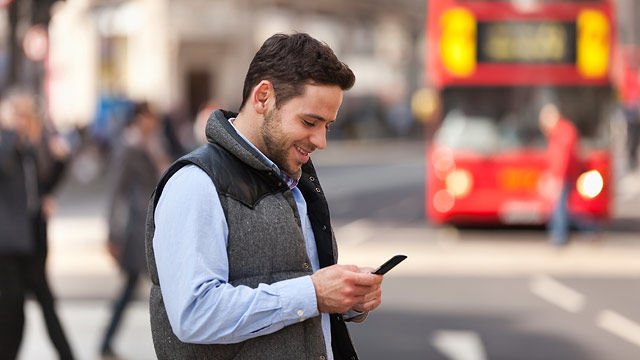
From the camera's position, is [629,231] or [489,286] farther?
[629,231]

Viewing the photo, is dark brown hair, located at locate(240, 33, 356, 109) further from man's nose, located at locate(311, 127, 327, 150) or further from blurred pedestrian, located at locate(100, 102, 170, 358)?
blurred pedestrian, located at locate(100, 102, 170, 358)

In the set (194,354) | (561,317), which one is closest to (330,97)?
(194,354)

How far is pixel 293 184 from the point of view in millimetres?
3162

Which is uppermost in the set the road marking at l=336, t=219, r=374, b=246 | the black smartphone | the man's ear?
the man's ear

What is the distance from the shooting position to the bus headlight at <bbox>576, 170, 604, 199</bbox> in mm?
16969

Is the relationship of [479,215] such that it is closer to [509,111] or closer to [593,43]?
[509,111]

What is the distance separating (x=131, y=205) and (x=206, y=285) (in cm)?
634

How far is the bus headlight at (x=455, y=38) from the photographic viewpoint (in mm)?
16922

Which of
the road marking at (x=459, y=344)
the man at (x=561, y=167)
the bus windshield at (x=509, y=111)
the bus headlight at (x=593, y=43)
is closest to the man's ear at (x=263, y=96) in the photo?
the road marking at (x=459, y=344)

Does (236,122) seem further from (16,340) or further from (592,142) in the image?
(592,142)

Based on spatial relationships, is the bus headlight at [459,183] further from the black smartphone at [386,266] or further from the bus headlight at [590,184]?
the black smartphone at [386,266]

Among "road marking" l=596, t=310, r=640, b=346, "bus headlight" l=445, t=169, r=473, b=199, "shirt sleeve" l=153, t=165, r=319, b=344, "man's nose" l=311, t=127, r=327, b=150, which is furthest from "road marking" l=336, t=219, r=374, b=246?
"shirt sleeve" l=153, t=165, r=319, b=344

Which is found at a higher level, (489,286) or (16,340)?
(16,340)

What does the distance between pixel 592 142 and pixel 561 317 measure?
21.7ft
